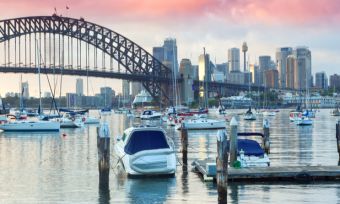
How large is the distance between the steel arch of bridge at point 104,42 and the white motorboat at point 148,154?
379ft

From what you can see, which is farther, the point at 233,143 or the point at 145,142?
the point at 233,143

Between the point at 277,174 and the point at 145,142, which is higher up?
the point at 145,142

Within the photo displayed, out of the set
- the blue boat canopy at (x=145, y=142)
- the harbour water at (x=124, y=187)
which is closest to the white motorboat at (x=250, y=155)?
the harbour water at (x=124, y=187)

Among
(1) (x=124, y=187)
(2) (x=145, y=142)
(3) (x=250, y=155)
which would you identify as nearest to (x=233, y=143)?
(3) (x=250, y=155)

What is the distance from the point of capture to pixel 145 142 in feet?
96.1

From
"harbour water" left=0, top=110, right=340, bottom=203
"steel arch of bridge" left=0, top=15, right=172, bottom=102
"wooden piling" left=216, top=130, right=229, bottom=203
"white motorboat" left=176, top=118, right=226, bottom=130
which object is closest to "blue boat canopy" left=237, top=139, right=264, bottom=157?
"harbour water" left=0, top=110, right=340, bottom=203

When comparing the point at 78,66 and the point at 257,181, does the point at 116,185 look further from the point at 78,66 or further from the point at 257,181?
the point at 78,66

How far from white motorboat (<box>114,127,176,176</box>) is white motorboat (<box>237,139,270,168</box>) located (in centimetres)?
315

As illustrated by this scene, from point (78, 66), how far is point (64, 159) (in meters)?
115

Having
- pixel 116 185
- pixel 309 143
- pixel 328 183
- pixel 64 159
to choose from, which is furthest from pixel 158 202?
pixel 309 143

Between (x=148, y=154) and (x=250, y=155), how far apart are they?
5.07 meters

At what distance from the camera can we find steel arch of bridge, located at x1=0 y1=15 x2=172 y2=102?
464 ft

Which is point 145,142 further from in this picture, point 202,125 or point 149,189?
point 202,125

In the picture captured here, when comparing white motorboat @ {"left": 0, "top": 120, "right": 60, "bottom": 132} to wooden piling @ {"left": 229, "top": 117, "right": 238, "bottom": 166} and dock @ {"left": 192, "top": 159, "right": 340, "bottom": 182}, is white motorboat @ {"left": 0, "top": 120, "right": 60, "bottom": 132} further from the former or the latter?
dock @ {"left": 192, "top": 159, "right": 340, "bottom": 182}
